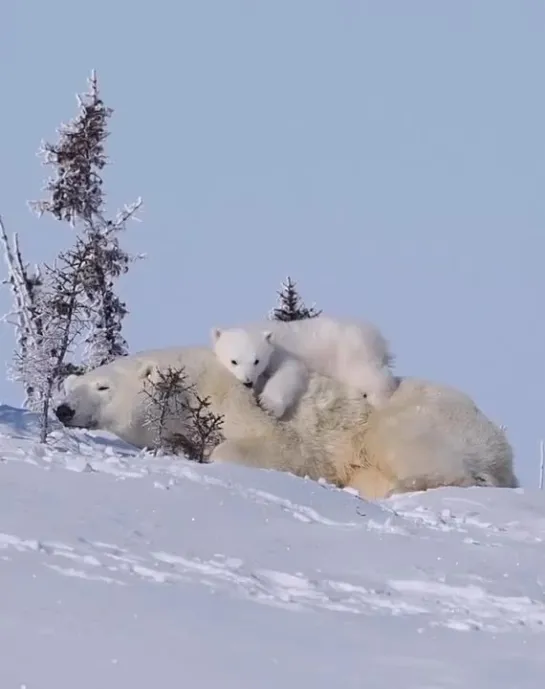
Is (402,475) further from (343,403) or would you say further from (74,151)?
(74,151)

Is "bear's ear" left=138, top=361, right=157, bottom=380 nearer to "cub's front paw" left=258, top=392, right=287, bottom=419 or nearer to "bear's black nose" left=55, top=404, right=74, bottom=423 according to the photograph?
"bear's black nose" left=55, top=404, right=74, bottom=423

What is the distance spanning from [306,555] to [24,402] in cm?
1217

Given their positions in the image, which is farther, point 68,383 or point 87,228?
point 87,228

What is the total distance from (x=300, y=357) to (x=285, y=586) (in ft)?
22.9

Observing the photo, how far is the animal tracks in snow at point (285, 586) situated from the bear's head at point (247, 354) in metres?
6.15

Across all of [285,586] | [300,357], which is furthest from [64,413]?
[285,586]

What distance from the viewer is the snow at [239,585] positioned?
309 centimetres

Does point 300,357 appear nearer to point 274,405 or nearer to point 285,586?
point 274,405

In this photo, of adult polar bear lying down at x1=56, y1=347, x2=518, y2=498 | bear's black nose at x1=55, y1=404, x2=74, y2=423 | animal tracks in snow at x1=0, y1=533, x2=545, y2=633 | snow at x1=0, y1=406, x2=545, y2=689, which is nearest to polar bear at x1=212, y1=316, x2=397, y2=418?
adult polar bear lying down at x1=56, y1=347, x2=518, y2=498

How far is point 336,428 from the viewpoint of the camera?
10992 mm

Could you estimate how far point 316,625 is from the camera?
12.4 ft

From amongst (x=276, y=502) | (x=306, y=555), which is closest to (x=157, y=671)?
(x=306, y=555)

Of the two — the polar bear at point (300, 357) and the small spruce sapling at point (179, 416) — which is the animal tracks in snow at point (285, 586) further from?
the polar bear at point (300, 357)

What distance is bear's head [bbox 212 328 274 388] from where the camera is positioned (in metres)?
10.9
